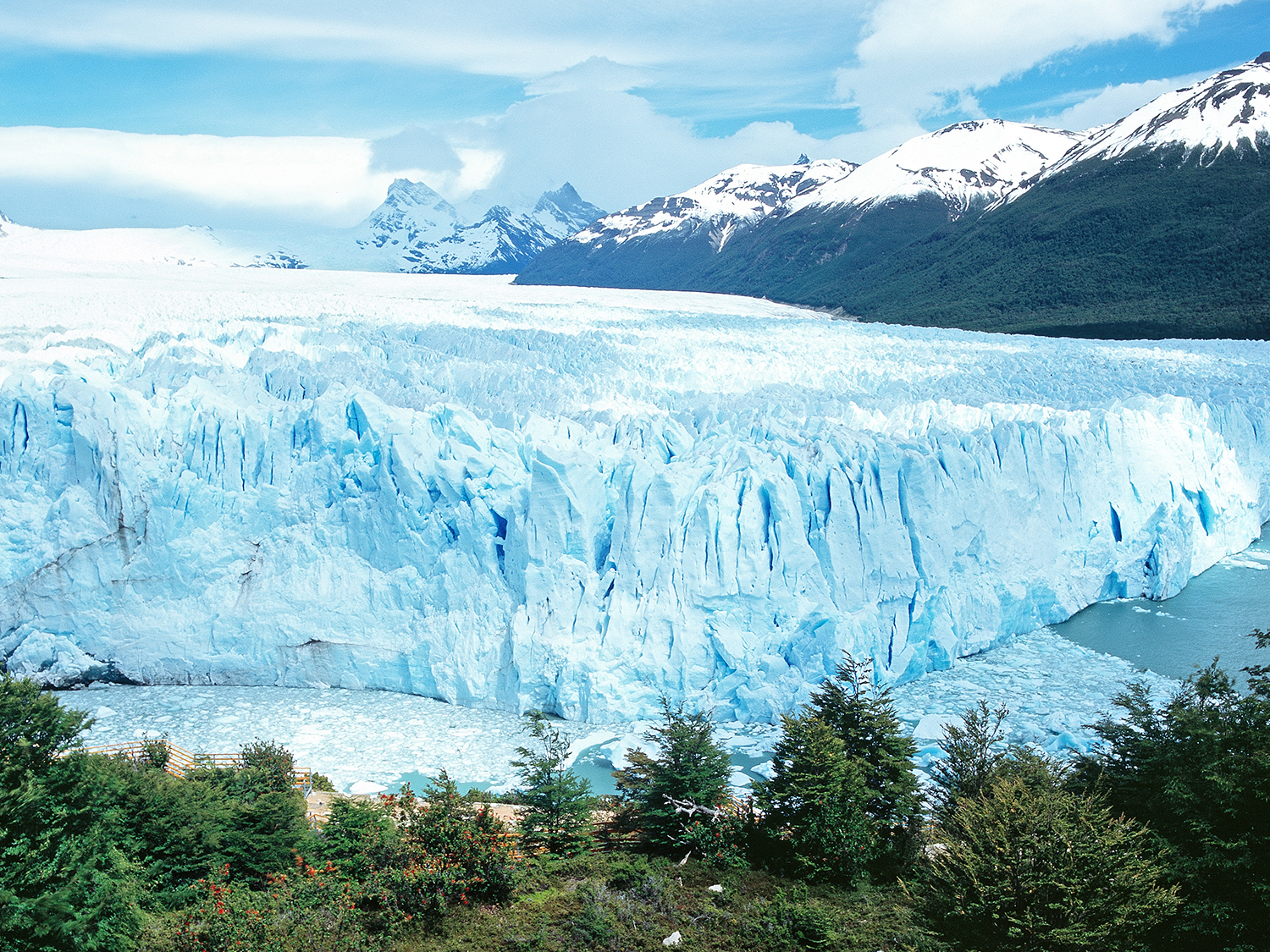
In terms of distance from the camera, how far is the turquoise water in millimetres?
13125

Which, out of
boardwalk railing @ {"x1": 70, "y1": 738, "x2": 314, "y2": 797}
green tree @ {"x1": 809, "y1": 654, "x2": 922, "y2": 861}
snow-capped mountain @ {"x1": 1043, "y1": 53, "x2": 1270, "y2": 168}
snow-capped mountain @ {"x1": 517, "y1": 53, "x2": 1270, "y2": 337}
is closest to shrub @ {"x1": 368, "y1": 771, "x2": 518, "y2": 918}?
boardwalk railing @ {"x1": 70, "y1": 738, "x2": 314, "y2": 797}

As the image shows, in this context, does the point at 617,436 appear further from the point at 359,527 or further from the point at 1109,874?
the point at 1109,874

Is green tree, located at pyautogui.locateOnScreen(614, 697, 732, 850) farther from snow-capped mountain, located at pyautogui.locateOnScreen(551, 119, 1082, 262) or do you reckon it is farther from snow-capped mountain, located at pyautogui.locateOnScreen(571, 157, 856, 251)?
snow-capped mountain, located at pyautogui.locateOnScreen(571, 157, 856, 251)

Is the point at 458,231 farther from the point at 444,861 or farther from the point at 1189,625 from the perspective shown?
the point at 444,861

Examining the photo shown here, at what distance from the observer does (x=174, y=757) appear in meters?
11.1

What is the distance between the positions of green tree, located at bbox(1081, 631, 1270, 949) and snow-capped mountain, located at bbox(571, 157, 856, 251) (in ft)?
309

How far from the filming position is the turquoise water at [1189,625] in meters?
13.1

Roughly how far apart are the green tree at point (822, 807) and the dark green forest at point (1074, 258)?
37.4 m

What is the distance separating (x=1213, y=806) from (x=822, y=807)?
10.1ft

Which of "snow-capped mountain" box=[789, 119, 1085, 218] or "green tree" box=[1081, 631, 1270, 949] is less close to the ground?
"snow-capped mountain" box=[789, 119, 1085, 218]

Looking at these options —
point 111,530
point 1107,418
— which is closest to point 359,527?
point 111,530

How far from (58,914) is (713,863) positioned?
5.37 metres

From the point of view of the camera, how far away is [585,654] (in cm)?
1245

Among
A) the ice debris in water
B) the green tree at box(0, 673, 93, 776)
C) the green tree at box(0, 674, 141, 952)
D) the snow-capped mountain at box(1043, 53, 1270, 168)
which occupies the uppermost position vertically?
the snow-capped mountain at box(1043, 53, 1270, 168)
